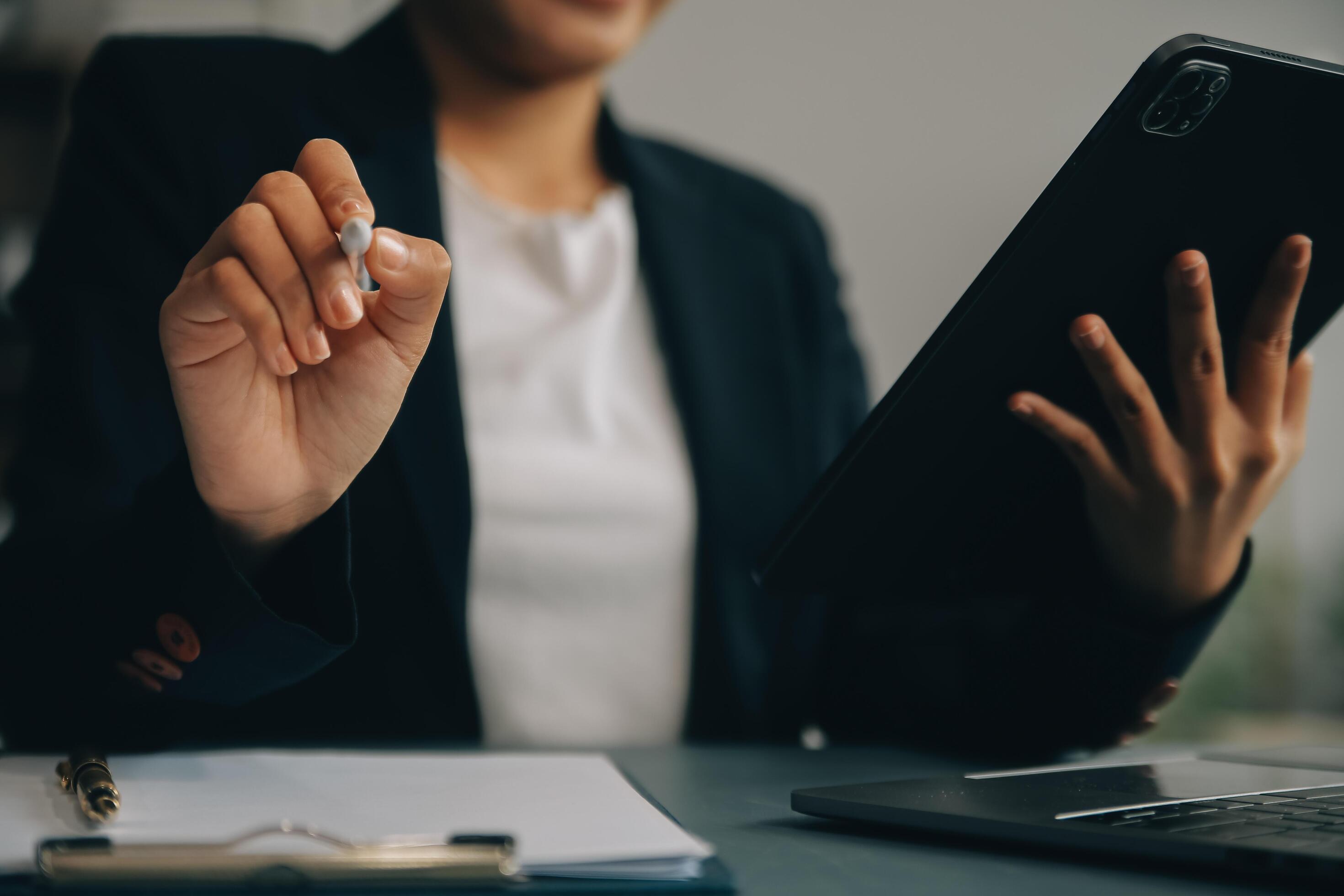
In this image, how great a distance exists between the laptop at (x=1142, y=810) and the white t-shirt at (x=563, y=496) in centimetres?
37

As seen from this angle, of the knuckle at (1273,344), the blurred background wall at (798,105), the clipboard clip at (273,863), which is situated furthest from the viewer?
the blurred background wall at (798,105)

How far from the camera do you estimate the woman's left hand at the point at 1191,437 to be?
0.46m

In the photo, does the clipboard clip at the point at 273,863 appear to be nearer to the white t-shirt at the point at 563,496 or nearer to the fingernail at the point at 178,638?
the fingernail at the point at 178,638

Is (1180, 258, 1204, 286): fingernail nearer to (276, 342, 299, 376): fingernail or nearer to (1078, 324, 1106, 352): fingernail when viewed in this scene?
(1078, 324, 1106, 352): fingernail

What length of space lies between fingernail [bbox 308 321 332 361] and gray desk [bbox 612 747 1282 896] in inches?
7.9

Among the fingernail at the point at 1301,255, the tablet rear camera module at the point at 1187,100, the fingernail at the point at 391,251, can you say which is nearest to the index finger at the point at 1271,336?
the fingernail at the point at 1301,255

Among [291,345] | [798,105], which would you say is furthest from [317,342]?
[798,105]

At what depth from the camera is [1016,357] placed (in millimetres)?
452

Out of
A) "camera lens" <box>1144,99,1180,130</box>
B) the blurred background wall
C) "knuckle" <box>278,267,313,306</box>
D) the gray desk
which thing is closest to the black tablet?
"camera lens" <box>1144,99,1180,130</box>

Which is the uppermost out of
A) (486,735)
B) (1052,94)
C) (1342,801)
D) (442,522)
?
(1052,94)

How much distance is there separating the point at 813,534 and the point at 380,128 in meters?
0.45

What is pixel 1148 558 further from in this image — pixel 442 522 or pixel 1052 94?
pixel 442 522

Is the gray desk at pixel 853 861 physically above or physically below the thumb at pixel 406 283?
below

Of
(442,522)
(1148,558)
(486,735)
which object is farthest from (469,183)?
(1148,558)
